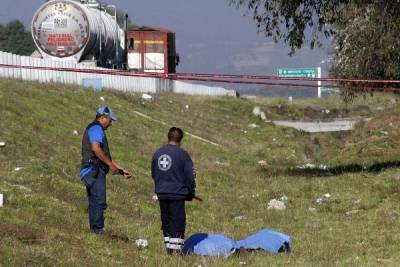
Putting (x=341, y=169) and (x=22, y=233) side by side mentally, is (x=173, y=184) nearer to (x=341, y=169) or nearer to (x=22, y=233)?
(x=22, y=233)

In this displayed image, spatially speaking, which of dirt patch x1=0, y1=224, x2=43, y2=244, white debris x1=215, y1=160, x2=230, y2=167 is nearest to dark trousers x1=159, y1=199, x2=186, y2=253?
dirt patch x1=0, y1=224, x2=43, y2=244

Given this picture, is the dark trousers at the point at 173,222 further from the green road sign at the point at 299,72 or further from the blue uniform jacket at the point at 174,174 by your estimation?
the green road sign at the point at 299,72

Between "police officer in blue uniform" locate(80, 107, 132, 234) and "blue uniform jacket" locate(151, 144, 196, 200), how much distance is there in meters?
0.67

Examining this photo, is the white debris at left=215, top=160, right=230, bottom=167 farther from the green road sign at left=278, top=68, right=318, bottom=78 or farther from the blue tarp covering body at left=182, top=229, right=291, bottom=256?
the green road sign at left=278, top=68, right=318, bottom=78

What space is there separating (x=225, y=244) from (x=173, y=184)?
1.08m

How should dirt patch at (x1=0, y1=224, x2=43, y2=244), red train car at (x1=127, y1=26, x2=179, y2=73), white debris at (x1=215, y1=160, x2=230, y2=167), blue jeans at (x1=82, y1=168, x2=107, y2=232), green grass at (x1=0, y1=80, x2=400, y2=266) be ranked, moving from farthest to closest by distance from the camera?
red train car at (x1=127, y1=26, x2=179, y2=73) < white debris at (x1=215, y1=160, x2=230, y2=167) < blue jeans at (x1=82, y1=168, x2=107, y2=232) < green grass at (x1=0, y1=80, x2=400, y2=266) < dirt patch at (x1=0, y1=224, x2=43, y2=244)

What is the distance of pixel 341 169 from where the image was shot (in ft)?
79.2

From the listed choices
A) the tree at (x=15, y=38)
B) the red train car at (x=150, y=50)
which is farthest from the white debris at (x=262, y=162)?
the tree at (x=15, y=38)

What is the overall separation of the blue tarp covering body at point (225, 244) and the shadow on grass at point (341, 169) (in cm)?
1133

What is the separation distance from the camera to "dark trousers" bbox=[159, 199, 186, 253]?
10664mm

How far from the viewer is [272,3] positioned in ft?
66.9

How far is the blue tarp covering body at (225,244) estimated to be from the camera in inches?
429

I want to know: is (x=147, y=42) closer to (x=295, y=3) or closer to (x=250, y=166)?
(x=250, y=166)

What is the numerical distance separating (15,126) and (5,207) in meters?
8.62
